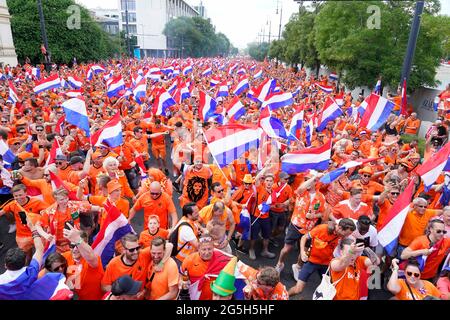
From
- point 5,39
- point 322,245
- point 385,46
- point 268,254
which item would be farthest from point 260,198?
point 5,39

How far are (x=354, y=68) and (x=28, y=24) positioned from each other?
113 ft

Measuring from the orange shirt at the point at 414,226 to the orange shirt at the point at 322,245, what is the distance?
1055 millimetres

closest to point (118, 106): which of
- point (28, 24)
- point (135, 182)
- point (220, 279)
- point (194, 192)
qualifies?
point (135, 182)

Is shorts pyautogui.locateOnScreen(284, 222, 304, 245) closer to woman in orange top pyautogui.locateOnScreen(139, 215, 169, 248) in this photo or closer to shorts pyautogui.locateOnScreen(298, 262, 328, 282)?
shorts pyautogui.locateOnScreen(298, 262, 328, 282)

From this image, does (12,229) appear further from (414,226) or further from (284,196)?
(414,226)

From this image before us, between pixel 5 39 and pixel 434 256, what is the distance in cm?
3807

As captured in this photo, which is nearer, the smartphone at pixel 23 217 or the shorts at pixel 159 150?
the smartphone at pixel 23 217

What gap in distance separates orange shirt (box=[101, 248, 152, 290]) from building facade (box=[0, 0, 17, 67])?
34846mm

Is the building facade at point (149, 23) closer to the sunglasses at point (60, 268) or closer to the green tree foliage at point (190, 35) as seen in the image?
the green tree foliage at point (190, 35)

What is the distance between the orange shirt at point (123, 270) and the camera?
3.56 m

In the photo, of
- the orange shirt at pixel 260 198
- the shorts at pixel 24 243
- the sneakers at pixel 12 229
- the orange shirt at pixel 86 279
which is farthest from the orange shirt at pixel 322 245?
the sneakers at pixel 12 229

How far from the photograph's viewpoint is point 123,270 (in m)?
3.57

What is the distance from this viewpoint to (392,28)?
11305mm

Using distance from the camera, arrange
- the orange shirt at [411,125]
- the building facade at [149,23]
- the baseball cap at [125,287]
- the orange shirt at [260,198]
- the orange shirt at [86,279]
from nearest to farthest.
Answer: the baseball cap at [125,287] < the orange shirt at [86,279] < the orange shirt at [260,198] < the orange shirt at [411,125] < the building facade at [149,23]
